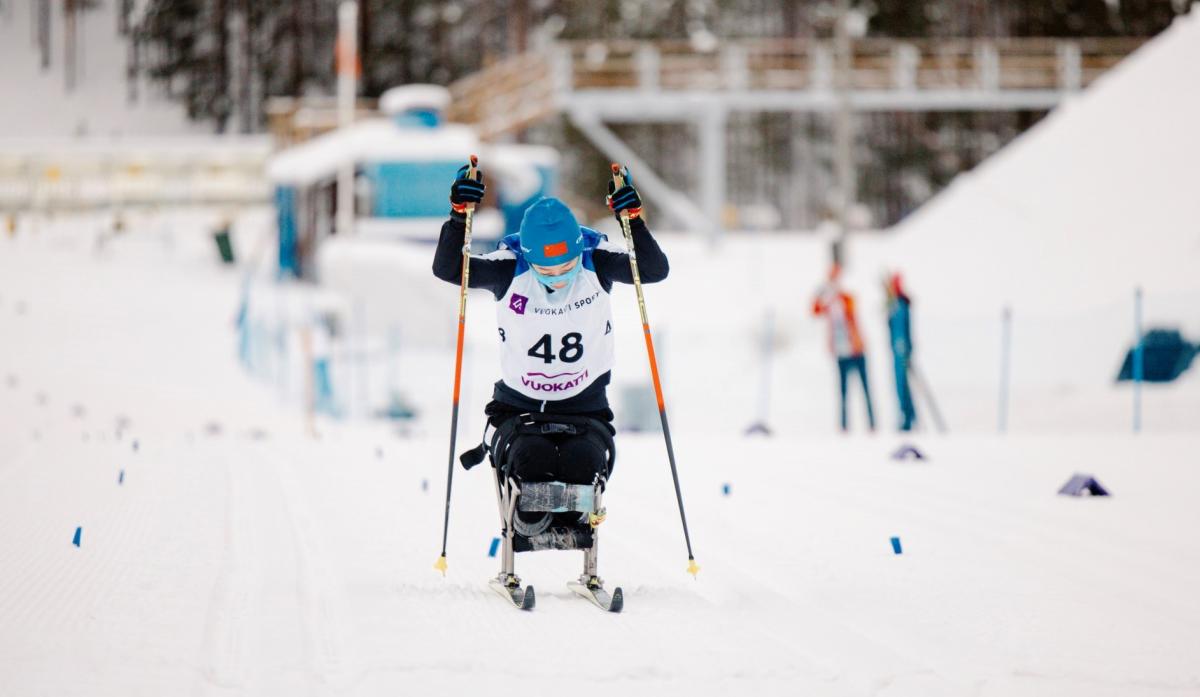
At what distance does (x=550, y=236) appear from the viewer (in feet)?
17.4

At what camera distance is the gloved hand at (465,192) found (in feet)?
18.2

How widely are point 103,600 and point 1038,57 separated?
29.7 metres

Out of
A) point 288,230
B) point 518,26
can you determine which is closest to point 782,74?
point 288,230

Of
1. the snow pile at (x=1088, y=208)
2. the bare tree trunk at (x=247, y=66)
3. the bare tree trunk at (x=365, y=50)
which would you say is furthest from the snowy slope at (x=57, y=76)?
the bare tree trunk at (x=365, y=50)

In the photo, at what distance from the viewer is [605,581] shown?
590 centimetres

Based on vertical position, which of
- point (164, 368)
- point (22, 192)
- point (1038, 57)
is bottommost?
point (164, 368)

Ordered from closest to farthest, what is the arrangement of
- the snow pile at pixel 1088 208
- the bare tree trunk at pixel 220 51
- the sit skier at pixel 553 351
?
the sit skier at pixel 553 351 < the bare tree trunk at pixel 220 51 < the snow pile at pixel 1088 208

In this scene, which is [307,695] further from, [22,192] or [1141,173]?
[1141,173]

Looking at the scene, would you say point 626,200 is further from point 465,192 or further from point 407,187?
point 407,187

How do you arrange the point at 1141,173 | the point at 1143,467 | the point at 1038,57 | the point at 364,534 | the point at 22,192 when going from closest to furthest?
the point at 364,534 → the point at 1143,467 → the point at 22,192 → the point at 1141,173 → the point at 1038,57

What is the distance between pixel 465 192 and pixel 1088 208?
25.0 meters

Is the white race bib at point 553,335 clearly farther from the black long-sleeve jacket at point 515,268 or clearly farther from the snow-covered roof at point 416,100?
the snow-covered roof at point 416,100

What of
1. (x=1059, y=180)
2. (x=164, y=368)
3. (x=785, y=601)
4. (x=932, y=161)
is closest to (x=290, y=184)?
(x=164, y=368)

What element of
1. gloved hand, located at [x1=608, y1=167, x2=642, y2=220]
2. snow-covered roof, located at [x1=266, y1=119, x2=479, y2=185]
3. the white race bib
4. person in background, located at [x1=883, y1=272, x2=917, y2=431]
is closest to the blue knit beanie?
the white race bib
